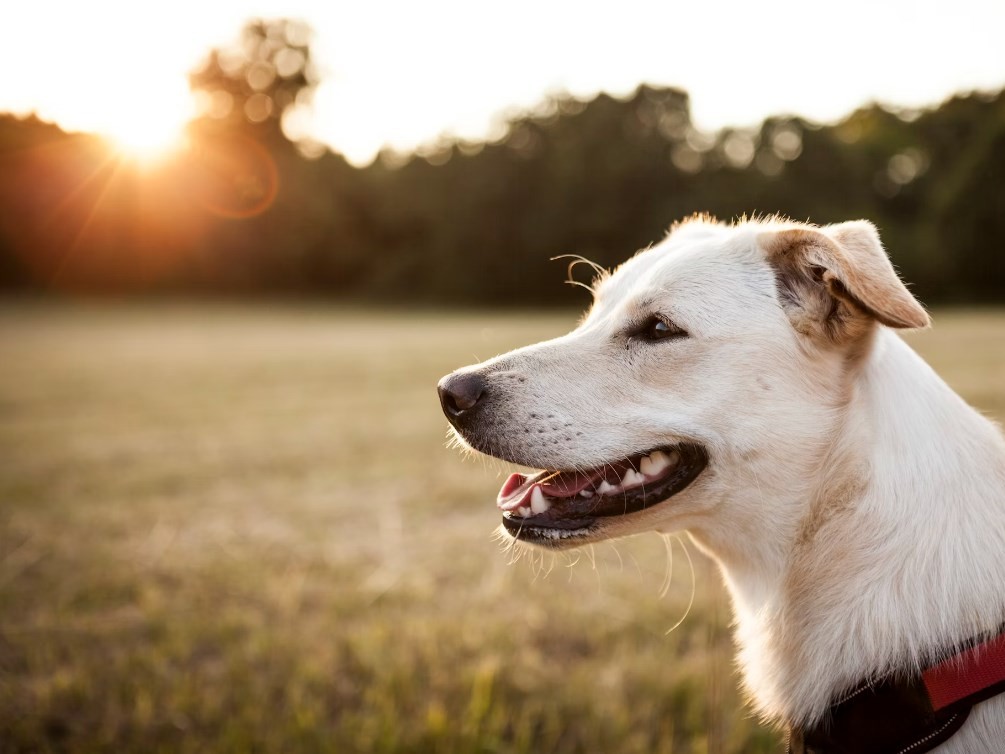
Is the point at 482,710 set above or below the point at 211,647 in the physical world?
below

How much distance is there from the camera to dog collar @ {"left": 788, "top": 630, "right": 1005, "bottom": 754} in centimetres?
184

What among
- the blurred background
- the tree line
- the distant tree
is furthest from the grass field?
the distant tree

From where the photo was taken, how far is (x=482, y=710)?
124 inches

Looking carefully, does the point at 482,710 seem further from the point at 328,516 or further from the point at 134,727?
the point at 328,516

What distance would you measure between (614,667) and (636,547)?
1.93 m

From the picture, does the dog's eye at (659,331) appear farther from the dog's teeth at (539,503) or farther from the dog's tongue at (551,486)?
the dog's teeth at (539,503)

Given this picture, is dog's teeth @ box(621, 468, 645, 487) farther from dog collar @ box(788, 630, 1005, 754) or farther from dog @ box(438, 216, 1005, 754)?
dog collar @ box(788, 630, 1005, 754)

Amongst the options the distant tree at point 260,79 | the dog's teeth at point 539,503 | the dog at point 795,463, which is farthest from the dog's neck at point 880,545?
the distant tree at point 260,79

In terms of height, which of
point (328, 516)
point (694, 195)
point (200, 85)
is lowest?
point (328, 516)

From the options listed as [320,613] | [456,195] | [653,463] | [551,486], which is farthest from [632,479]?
[456,195]

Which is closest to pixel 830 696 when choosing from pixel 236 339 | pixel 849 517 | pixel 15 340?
pixel 849 517

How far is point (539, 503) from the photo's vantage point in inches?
94.9

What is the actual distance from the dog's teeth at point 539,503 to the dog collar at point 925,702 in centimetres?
99

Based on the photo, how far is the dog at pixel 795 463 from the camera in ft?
6.47
